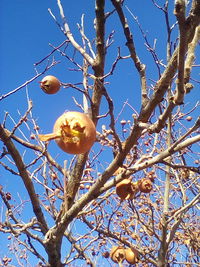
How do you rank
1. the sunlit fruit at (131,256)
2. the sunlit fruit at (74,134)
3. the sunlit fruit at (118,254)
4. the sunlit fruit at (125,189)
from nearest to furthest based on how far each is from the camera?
the sunlit fruit at (74,134) < the sunlit fruit at (125,189) < the sunlit fruit at (131,256) < the sunlit fruit at (118,254)

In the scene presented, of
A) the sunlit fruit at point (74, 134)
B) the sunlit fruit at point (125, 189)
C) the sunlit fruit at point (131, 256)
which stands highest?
the sunlit fruit at point (125, 189)

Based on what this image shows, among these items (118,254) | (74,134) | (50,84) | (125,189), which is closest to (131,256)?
(118,254)

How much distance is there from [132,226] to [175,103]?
14.5 ft

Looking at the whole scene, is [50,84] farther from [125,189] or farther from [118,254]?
[118,254]

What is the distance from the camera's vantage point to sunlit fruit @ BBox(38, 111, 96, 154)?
1.65 meters

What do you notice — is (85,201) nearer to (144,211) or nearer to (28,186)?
(28,186)

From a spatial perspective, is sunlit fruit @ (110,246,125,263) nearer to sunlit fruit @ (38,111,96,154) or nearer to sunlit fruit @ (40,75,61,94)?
sunlit fruit @ (40,75,61,94)

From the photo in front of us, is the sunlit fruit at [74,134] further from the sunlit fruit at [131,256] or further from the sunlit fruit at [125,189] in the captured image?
the sunlit fruit at [131,256]

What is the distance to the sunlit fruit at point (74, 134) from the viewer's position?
165 centimetres

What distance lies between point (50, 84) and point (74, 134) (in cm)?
93

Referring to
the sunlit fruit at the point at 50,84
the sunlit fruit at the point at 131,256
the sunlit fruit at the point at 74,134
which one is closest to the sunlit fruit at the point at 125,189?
the sunlit fruit at the point at 74,134

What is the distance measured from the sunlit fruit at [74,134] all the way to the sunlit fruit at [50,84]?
0.83m

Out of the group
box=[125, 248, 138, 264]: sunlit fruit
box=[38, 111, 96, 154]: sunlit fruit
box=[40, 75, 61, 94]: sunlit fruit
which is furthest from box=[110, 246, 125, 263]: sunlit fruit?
box=[38, 111, 96, 154]: sunlit fruit

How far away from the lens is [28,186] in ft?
8.93
